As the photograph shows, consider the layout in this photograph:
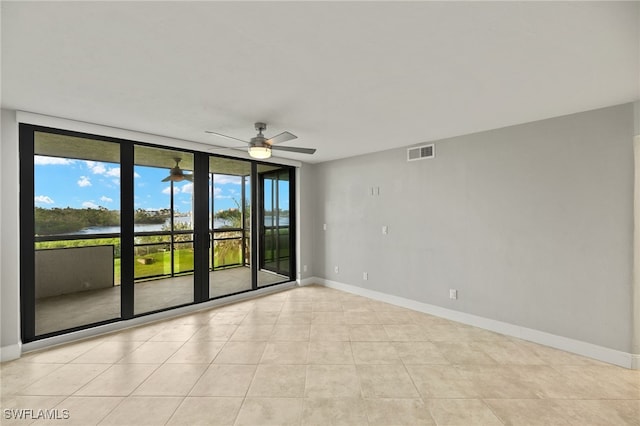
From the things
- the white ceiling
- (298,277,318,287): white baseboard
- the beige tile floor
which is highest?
the white ceiling

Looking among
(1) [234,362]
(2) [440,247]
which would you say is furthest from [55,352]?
(2) [440,247]

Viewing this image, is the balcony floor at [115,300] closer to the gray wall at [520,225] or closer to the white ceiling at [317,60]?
the white ceiling at [317,60]

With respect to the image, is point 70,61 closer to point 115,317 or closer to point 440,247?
point 115,317

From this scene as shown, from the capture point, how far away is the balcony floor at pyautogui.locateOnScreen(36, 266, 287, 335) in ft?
A: 12.0

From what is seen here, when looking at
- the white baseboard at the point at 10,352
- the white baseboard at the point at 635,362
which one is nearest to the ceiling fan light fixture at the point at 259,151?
the white baseboard at the point at 10,352

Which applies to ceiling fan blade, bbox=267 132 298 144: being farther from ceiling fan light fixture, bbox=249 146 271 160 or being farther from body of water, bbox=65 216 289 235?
body of water, bbox=65 216 289 235

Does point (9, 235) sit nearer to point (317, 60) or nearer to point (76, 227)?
point (76, 227)

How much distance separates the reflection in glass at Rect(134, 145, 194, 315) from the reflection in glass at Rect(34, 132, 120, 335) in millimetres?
434

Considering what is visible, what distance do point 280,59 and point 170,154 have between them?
12.4 ft

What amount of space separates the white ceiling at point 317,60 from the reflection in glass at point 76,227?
198 cm

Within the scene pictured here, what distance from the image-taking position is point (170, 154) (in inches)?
187

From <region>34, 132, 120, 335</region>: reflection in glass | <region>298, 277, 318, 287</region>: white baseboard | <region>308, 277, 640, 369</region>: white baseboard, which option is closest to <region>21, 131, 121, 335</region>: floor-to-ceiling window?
<region>34, 132, 120, 335</region>: reflection in glass

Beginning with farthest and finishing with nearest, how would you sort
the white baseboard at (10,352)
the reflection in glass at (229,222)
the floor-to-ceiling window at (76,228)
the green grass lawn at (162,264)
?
the reflection in glass at (229,222) → the green grass lawn at (162,264) → the floor-to-ceiling window at (76,228) → the white baseboard at (10,352)

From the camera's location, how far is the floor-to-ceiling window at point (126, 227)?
342cm
